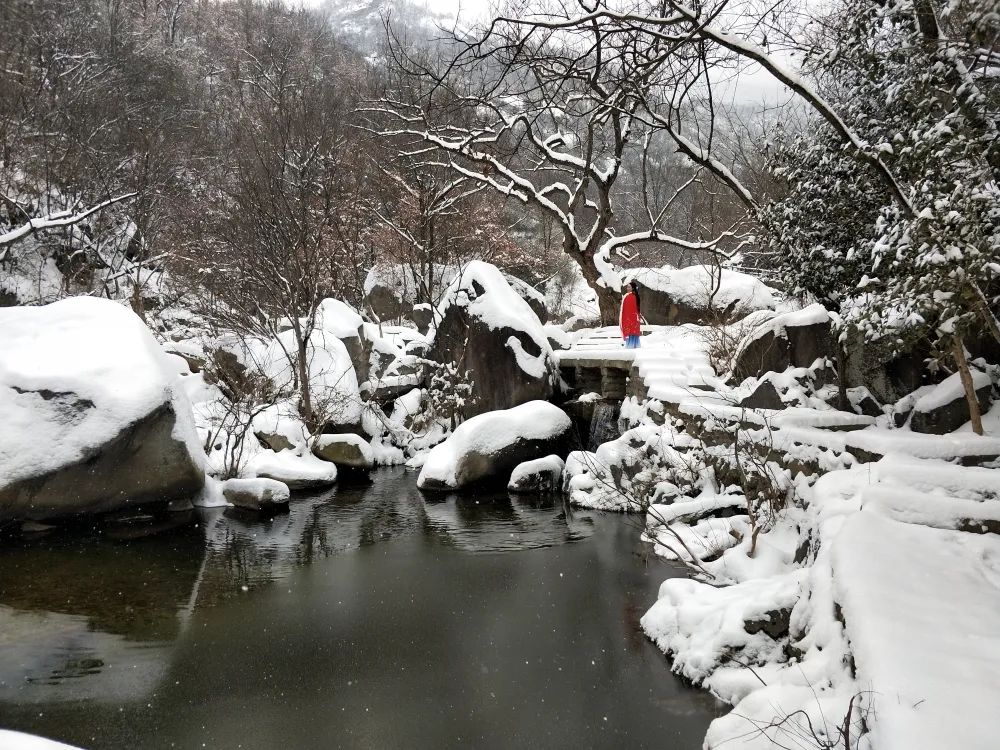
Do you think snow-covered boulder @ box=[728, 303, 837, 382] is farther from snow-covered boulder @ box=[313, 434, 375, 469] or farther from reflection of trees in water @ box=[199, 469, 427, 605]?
snow-covered boulder @ box=[313, 434, 375, 469]

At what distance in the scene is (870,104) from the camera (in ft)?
20.7

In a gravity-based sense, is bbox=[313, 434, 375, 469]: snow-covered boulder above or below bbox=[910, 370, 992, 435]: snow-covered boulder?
below

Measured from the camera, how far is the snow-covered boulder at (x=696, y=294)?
15250 millimetres

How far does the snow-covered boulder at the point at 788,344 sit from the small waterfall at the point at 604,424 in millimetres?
3262

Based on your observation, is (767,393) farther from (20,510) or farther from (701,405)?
(20,510)

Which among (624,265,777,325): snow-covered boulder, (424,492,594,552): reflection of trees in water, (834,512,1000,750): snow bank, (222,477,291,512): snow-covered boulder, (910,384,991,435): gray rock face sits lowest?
(424,492,594,552): reflection of trees in water

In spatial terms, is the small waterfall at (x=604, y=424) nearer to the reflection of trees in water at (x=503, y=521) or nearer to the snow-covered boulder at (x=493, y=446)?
the snow-covered boulder at (x=493, y=446)

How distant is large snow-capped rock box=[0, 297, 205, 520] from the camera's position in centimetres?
857

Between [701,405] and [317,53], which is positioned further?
[317,53]

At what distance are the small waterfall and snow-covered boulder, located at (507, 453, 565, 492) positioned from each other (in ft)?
5.39

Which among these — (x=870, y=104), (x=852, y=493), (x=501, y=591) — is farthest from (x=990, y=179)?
(x=501, y=591)

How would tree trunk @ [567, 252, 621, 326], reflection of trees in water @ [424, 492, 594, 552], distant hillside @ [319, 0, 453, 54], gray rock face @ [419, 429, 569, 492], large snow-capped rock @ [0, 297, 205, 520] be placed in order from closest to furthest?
reflection of trees in water @ [424, 492, 594, 552] → large snow-capped rock @ [0, 297, 205, 520] → gray rock face @ [419, 429, 569, 492] → tree trunk @ [567, 252, 621, 326] → distant hillside @ [319, 0, 453, 54]

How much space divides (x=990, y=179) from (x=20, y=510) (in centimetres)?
1167

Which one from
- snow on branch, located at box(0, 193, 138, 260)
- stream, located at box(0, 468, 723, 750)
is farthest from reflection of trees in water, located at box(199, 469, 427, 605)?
snow on branch, located at box(0, 193, 138, 260)
